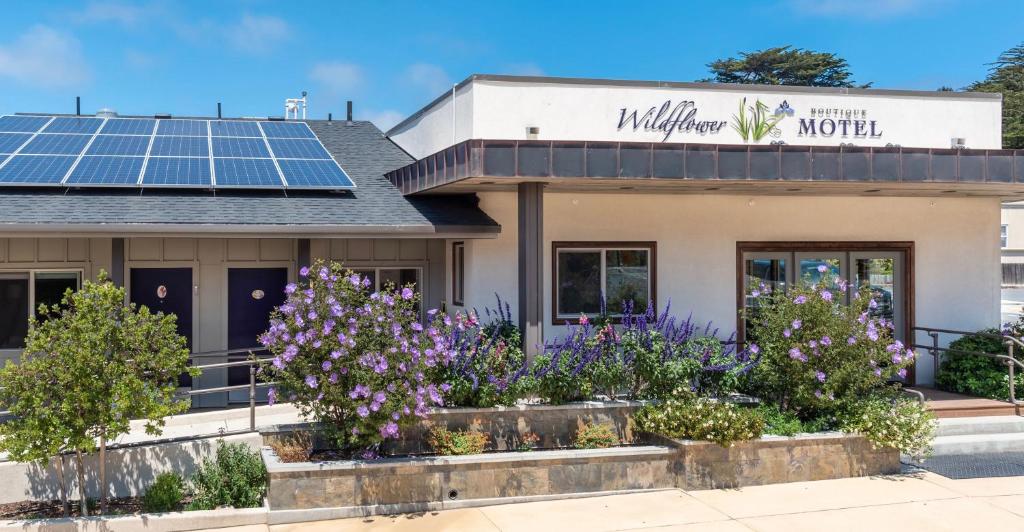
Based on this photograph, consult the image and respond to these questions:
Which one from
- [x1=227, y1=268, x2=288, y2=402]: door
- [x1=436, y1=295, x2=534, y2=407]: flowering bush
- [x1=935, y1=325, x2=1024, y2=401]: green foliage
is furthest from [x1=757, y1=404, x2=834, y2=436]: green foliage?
[x1=227, y1=268, x2=288, y2=402]: door

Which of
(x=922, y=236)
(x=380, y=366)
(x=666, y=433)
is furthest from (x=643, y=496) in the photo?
(x=922, y=236)

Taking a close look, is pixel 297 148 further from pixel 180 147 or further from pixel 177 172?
pixel 177 172

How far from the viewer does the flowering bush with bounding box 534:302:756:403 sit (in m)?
10.3

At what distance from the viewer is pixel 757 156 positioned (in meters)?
10.7

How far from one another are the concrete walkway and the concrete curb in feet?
0.56

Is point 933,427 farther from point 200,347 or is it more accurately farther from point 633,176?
point 200,347

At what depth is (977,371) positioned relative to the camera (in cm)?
1266

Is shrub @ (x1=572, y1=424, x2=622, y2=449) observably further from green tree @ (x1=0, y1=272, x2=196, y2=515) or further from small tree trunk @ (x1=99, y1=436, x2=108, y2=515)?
small tree trunk @ (x1=99, y1=436, x2=108, y2=515)

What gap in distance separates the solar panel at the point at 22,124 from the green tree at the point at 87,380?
24.2 feet

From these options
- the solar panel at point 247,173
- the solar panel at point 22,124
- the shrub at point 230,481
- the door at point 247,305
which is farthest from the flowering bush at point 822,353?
the solar panel at point 22,124

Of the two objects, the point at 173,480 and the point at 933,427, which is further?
the point at 933,427

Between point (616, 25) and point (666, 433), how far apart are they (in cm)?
3805

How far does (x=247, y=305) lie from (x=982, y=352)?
11.1 meters

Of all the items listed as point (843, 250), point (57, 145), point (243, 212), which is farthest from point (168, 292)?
point (843, 250)
